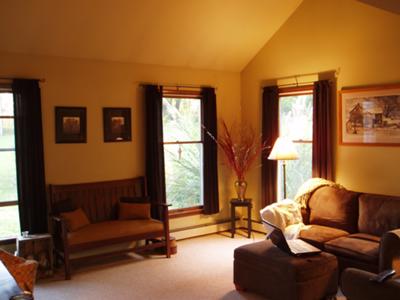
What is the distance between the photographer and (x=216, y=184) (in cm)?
636

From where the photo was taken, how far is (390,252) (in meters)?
3.70

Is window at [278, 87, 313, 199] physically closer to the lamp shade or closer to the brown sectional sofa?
the lamp shade

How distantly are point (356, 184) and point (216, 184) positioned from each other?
6.70 ft

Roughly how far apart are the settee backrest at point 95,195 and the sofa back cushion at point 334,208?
2.20 meters

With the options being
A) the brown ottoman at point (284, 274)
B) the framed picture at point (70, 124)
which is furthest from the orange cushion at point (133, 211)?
the brown ottoman at point (284, 274)

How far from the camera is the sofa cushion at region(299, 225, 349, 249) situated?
4.46 meters

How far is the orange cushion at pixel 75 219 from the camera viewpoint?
189 inches

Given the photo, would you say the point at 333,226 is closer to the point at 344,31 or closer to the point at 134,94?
the point at 344,31

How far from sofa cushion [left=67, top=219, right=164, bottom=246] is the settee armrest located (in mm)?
2533

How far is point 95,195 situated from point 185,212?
4.65 feet

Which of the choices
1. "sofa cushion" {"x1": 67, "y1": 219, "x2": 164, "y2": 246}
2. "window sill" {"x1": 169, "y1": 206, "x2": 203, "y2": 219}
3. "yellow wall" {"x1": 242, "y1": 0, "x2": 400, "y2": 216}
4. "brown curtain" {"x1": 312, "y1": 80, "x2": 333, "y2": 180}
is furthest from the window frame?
"brown curtain" {"x1": 312, "y1": 80, "x2": 333, "y2": 180}

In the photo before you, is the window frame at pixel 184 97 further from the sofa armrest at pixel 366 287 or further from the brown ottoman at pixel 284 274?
the sofa armrest at pixel 366 287

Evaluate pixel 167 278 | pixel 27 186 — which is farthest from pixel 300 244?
pixel 27 186

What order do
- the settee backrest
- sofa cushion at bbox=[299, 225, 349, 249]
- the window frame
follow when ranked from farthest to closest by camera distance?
the window frame → the settee backrest → sofa cushion at bbox=[299, 225, 349, 249]
